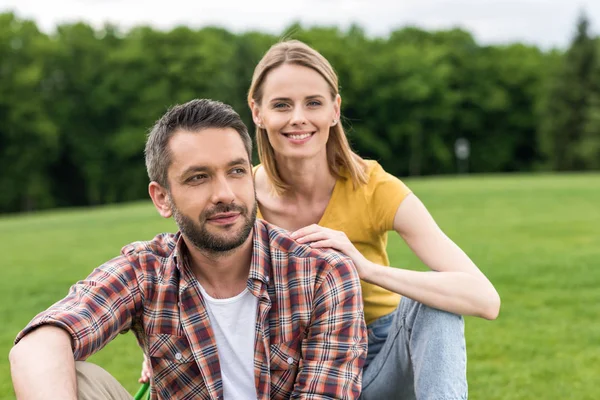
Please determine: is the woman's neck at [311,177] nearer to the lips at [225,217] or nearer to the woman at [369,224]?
the woman at [369,224]

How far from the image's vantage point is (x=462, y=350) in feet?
8.90

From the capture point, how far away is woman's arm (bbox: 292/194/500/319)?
9.05 feet

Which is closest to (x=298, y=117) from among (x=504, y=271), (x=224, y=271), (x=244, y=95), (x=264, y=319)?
(x=224, y=271)

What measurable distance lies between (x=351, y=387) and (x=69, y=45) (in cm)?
4386

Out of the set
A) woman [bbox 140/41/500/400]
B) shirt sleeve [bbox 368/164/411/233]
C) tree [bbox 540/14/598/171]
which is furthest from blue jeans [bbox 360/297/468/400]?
tree [bbox 540/14/598/171]

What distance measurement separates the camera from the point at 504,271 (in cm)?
848

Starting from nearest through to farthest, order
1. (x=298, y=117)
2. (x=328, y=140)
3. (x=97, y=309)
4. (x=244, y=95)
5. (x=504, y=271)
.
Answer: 1. (x=97, y=309)
2. (x=298, y=117)
3. (x=328, y=140)
4. (x=504, y=271)
5. (x=244, y=95)

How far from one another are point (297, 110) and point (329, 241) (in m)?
0.89

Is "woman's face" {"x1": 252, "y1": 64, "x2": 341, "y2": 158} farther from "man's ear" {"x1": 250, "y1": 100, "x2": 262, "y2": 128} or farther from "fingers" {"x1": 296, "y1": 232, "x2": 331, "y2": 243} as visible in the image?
"fingers" {"x1": 296, "y1": 232, "x2": 331, "y2": 243}

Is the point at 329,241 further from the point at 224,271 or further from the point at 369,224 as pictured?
the point at 369,224

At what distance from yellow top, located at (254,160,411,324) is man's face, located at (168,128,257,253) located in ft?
2.71

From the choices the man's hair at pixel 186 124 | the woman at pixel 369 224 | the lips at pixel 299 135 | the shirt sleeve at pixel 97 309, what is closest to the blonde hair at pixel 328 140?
the woman at pixel 369 224

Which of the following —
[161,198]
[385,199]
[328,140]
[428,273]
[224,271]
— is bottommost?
[428,273]

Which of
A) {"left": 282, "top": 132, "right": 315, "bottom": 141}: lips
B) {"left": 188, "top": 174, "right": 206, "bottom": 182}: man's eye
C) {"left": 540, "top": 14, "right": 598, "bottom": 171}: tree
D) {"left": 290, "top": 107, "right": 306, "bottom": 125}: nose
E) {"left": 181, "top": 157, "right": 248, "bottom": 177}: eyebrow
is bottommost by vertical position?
{"left": 540, "top": 14, "right": 598, "bottom": 171}: tree
